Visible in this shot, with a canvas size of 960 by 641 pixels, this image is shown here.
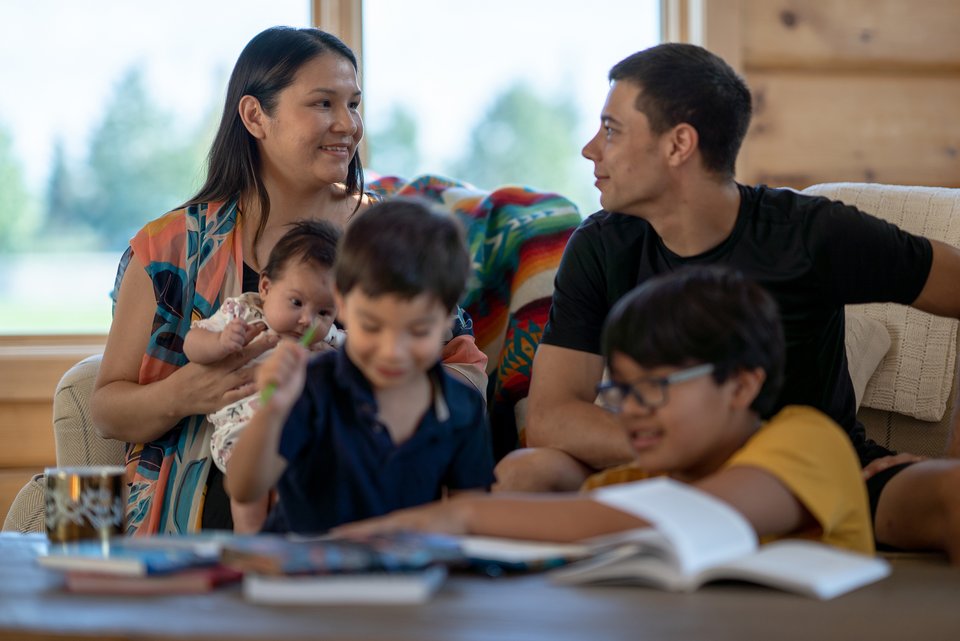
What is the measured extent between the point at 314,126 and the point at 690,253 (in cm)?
78

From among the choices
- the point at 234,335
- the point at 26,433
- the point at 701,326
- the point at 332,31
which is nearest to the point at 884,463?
the point at 701,326

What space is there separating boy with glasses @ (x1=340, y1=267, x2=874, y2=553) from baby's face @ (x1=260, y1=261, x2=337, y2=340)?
639 millimetres

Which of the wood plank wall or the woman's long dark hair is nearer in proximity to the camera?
the woman's long dark hair

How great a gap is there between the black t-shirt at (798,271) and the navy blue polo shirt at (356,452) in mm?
574

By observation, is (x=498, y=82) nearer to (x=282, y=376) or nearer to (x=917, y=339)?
(x=917, y=339)

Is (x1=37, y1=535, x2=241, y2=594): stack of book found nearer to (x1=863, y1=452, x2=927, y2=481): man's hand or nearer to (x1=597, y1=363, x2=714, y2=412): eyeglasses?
(x1=597, y1=363, x2=714, y2=412): eyeglasses

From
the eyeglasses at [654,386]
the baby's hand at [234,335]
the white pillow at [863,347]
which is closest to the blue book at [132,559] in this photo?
the eyeglasses at [654,386]

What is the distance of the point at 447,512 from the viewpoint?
4.13ft

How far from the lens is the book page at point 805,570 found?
1098mm

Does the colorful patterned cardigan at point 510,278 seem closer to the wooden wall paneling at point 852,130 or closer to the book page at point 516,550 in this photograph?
the wooden wall paneling at point 852,130

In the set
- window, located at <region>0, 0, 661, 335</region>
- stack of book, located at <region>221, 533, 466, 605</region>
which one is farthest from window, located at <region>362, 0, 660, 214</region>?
stack of book, located at <region>221, 533, 466, 605</region>

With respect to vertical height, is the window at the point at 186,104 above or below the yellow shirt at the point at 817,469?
above

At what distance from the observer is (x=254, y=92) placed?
88.4 inches

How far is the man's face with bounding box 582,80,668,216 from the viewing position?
1.94 metres
